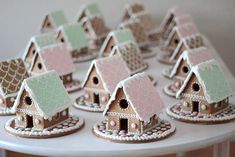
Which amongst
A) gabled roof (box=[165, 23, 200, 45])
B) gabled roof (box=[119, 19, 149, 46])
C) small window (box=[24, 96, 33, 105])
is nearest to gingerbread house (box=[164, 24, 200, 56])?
gabled roof (box=[165, 23, 200, 45])

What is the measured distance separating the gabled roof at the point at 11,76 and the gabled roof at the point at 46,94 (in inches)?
6.7

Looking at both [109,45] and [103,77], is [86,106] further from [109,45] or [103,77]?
[109,45]

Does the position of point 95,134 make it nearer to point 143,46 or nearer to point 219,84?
point 219,84

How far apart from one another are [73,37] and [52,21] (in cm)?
27

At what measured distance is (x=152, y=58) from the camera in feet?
7.53

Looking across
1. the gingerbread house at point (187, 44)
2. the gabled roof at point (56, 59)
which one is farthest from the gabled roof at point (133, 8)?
the gabled roof at point (56, 59)

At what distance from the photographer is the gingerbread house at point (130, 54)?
190cm

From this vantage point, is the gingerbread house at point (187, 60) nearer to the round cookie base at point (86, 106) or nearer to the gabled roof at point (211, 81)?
the gabled roof at point (211, 81)

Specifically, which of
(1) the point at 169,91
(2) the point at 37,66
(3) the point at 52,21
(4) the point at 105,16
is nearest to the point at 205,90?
(1) the point at 169,91

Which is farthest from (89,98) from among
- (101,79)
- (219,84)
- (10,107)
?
(219,84)

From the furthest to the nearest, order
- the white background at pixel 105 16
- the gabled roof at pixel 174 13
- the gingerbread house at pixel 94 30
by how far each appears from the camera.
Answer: the white background at pixel 105 16 < the gabled roof at pixel 174 13 < the gingerbread house at pixel 94 30

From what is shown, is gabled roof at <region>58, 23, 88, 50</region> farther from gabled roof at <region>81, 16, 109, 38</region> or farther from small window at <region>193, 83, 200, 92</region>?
small window at <region>193, 83, 200, 92</region>

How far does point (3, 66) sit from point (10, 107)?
0.41 ft

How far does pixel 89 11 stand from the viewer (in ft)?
8.47
